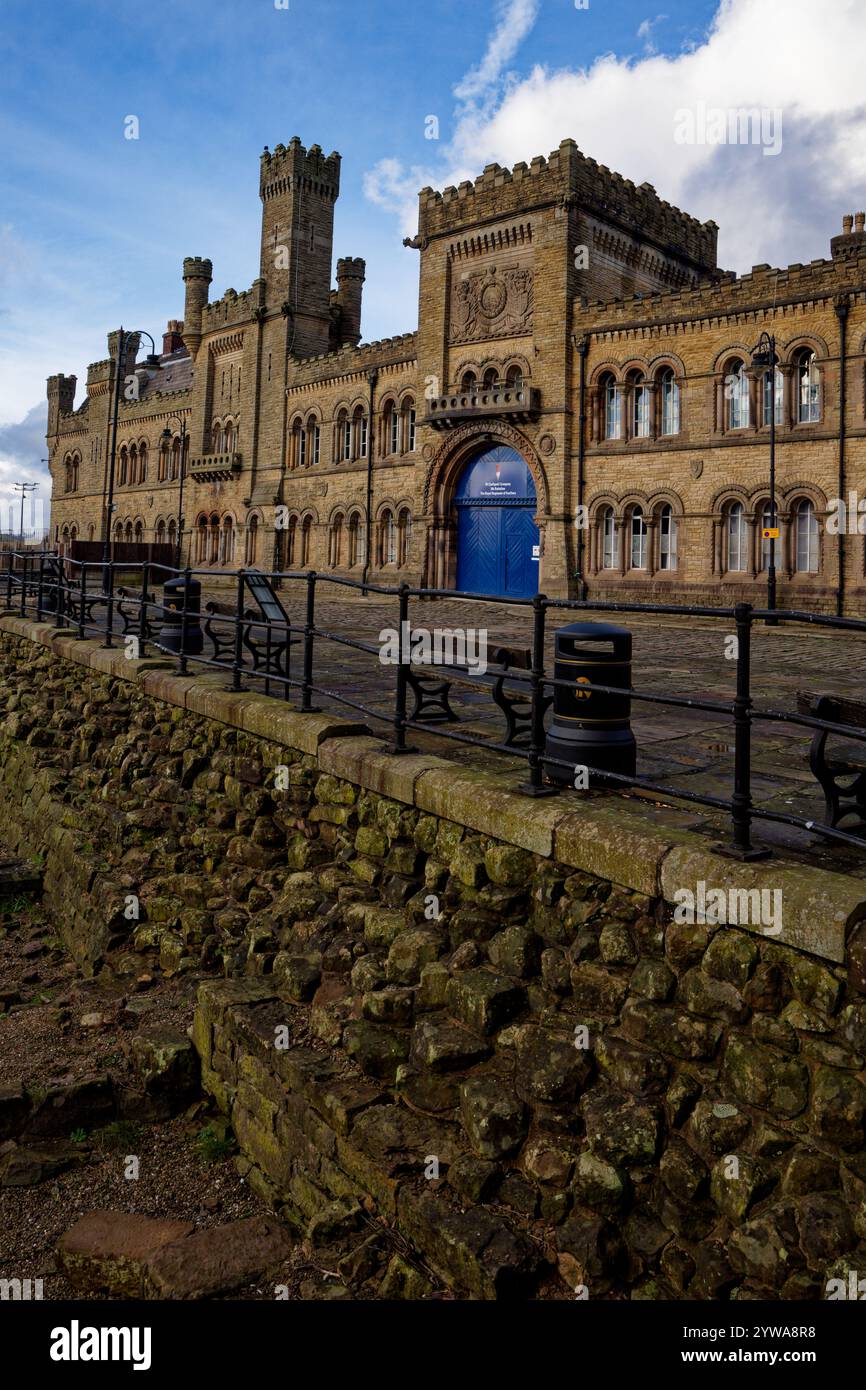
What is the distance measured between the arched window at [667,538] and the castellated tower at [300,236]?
18.6 metres

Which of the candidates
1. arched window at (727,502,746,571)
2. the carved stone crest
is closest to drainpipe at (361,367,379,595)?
the carved stone crest

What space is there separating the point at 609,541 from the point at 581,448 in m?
2.73

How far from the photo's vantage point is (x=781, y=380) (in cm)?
2309

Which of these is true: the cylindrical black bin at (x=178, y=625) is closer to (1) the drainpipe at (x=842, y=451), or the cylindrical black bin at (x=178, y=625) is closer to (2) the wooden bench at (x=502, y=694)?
(2) the wooden bench at (x=502, y=694)

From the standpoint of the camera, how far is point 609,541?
26.4 meters

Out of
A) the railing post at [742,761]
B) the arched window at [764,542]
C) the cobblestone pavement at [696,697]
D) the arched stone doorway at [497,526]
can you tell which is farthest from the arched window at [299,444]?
the railing post at [742,761]

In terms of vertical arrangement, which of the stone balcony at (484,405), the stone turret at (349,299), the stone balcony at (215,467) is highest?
the stone turret at (349,299)

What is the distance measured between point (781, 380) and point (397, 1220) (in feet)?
76.5

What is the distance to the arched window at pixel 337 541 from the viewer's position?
34.3 metres

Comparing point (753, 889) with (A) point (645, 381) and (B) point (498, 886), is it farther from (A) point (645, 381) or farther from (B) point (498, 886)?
(A) point (645, 381)

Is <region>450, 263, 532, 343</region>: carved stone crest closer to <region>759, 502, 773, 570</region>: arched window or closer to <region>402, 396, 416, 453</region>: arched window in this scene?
<region>402, 396, 416, 453</region>: arched window

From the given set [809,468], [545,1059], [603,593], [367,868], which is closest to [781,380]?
[809,468]

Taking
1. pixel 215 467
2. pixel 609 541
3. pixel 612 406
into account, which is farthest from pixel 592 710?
pixel 215 467

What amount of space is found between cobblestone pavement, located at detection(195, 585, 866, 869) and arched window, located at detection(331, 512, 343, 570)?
589 inches
